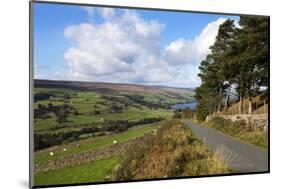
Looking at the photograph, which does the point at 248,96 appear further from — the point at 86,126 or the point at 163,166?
the point at 86,126

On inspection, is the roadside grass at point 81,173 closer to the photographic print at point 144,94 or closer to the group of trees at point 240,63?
the photographic print at point 144,94

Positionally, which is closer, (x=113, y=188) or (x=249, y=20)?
(x=113, y=188)

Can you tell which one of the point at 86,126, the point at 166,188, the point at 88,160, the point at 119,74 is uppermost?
the point at 119,74

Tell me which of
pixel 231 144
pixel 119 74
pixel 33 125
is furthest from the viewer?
pixel 231 144

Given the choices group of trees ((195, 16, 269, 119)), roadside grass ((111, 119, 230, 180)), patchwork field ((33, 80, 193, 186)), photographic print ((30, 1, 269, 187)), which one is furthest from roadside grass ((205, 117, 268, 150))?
patchwork field ((33, 80, 193, 186))

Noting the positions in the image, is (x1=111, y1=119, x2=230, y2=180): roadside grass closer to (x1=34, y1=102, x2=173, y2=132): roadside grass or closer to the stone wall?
(x1=34, y1=102, x2=173, y2=132): roadside grass
